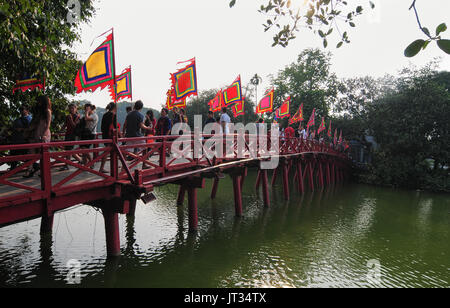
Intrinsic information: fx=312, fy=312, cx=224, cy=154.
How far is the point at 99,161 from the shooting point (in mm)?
10469

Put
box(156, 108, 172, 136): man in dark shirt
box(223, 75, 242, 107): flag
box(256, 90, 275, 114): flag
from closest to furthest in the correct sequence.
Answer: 1. box(156, 108, 172, 136): man in dark shirt
2. box(223, 75, 242, 107): flag
3. box(256, 90, 275, 114): flag

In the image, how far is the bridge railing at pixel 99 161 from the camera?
233 inches

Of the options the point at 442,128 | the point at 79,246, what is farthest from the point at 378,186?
the point at 79,246

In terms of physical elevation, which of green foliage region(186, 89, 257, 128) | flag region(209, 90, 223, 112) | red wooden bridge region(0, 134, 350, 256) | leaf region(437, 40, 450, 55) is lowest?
red wooden bridge region(0, 134, 350, 256)

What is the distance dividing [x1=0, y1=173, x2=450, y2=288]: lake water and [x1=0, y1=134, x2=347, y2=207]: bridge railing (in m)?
2.70

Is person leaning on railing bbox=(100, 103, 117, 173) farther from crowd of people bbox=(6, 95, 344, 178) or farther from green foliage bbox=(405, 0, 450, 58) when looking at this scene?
green foliage bbox=(405, 0, 450, 58)

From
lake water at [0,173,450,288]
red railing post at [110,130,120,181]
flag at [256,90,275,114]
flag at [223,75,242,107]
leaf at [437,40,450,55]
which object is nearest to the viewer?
leaf at [437,40,450,55]

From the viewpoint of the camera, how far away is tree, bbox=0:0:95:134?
23.1 ft

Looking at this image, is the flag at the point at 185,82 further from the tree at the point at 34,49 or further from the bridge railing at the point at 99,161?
the tree at the point at 34,49

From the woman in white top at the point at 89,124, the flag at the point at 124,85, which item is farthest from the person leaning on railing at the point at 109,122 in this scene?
the flag at the point at 124,85

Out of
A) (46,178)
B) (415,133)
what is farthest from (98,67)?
(415,133)

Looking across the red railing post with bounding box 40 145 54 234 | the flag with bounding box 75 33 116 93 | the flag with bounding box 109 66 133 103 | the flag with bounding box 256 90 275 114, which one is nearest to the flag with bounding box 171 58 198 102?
the flag with bounding box 109 66 133 103
